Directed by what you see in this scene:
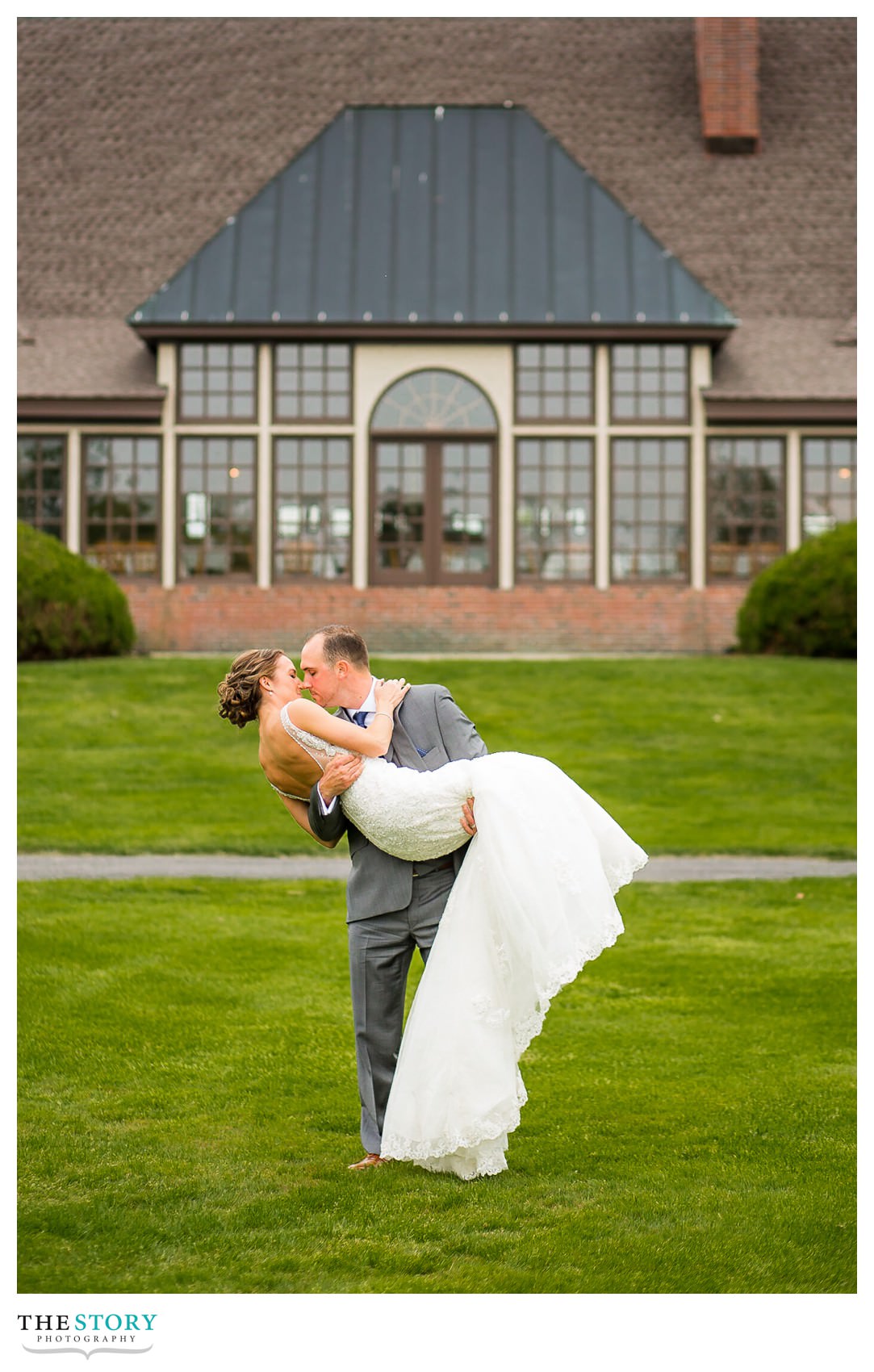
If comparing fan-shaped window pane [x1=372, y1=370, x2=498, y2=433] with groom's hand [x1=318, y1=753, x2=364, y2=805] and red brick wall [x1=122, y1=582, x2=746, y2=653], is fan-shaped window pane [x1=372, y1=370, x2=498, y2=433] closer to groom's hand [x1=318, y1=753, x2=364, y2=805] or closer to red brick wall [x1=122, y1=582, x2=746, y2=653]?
red brick wall [x1=122, y1=582, x2=746, y2=653]

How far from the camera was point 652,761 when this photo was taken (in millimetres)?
15906

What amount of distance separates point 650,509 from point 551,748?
10.9 m

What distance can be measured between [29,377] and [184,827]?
1551 cm

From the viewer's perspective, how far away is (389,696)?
515 cm

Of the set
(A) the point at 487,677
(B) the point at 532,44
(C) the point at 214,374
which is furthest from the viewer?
(B) the point at 532,44

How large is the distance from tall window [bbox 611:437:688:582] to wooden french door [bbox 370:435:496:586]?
7.29 feet

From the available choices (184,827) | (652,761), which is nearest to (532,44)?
(652,761)

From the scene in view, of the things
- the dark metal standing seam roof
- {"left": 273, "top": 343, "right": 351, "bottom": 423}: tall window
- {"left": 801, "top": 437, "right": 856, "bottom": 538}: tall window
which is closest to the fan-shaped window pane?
{"left": 273, "top": 343, "right": 351, "bottom": 423}: tall window

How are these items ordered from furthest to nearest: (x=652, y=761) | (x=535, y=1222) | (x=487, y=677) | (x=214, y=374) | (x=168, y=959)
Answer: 1. (x=214, y=374)
2. (x=487, y=677)
3. (x=652, y=761)
4. (x=168, y=959)
5. (x=535, y=1222)

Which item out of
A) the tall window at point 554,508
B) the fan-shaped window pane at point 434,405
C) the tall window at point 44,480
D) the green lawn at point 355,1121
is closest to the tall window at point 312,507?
the fan-shaped window pane at point 434,405

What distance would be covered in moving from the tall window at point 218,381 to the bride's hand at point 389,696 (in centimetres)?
2141

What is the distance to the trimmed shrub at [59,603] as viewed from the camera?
19.9m

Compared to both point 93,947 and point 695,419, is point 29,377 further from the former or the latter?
point 93,947

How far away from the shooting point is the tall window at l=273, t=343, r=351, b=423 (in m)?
25.8
